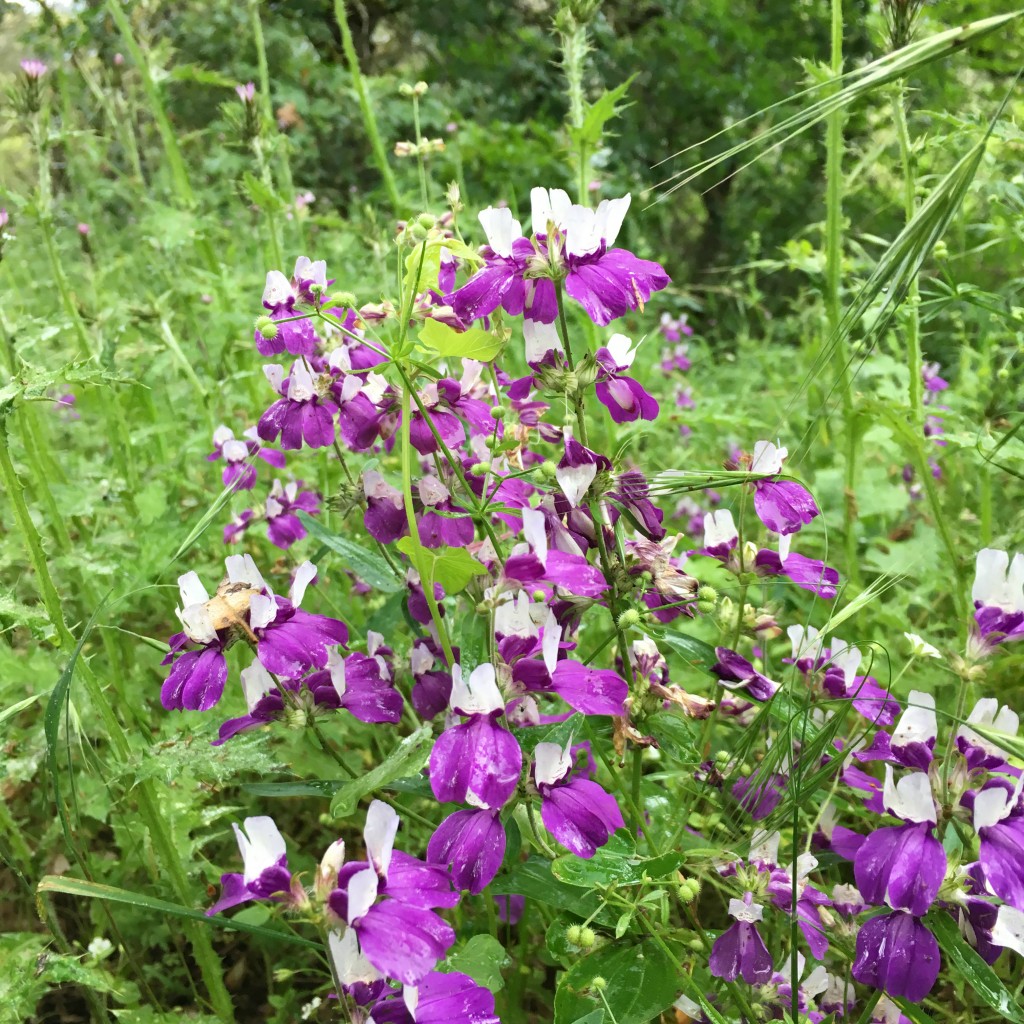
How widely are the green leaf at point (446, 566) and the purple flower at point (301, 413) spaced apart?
0.28 metres

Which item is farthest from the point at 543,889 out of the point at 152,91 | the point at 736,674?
the point at 152,91

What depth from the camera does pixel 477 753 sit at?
79cm

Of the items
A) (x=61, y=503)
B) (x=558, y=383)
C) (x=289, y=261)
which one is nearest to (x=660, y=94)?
(x=289, y=261)

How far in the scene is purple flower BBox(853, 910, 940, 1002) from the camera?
0.79m

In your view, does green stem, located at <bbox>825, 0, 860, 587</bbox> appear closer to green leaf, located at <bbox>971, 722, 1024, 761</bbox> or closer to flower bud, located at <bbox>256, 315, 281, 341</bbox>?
green leaf, located at <bbox>971, 722, 1024, 761</bbox>

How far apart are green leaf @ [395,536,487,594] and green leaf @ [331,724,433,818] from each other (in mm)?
163

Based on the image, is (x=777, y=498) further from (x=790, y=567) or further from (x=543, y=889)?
(x=543, y=889)

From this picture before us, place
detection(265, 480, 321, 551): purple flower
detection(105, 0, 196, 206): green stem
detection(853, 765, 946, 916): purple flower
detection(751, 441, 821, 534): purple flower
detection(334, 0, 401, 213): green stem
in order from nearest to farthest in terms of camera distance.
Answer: detection(853, 765, 946, 916): purple flower
detection(751, 441, 821, 534): purple flower
detection(265, 480, 321, 551): purple flower
detection(334, 0, 401, 213): green stem
detection(105, 0, 196, 206): green stem

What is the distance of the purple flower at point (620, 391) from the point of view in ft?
3.25

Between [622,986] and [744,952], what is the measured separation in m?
0.15

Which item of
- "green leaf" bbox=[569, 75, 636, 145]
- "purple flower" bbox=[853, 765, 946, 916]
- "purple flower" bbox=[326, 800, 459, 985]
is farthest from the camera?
"green leaf" bbox=[569, 75, 636, 145]

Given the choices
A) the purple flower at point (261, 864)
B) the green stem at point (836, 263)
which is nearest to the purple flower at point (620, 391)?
the purple flower at point (261, 864)

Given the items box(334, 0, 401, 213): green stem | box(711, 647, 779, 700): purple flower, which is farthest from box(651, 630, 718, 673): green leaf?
box(334, 0, 401, 213): green stem

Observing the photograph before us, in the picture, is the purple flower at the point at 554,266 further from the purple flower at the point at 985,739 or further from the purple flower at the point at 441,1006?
the purple flower at the point at 441,1006
